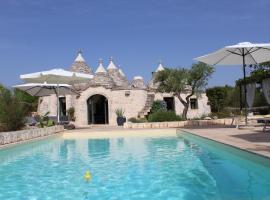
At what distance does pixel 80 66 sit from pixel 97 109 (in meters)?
3.65

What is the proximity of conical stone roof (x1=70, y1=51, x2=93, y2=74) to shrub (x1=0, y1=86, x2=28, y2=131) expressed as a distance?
47.8 ft

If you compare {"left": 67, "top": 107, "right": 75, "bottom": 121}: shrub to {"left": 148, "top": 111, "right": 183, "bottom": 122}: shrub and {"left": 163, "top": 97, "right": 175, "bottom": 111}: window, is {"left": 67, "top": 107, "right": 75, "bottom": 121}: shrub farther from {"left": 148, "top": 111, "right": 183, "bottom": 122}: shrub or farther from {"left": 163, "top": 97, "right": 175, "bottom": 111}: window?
{"left": 148, "top": 111, "right": 183, "bottom": 122}: shrub

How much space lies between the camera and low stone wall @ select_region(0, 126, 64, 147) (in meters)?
11.8

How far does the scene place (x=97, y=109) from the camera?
96.8ft

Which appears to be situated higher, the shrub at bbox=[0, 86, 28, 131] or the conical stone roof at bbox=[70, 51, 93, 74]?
the conical stone roof at bbox=[70, 51, 93, 74]

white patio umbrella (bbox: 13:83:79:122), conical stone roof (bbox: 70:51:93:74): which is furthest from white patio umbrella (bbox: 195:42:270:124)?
conical stone roof (bbox: 70:51:93:74)

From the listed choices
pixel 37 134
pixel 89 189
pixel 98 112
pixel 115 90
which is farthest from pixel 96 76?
pixel 89 189

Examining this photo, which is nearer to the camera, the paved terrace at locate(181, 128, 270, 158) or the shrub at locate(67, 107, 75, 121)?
the paved terrace at locate(181, 128, 270, 158)

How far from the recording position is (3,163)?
9.32 m

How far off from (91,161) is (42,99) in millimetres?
20119

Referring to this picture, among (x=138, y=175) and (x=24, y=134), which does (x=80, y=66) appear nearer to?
(x=24, y=134)

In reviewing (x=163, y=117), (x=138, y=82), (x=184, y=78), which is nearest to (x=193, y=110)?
(x=138, y=82)

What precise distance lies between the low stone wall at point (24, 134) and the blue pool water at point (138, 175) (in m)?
0.83

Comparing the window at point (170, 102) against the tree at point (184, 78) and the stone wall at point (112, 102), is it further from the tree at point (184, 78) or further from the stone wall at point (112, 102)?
the tree at point (184, 78)
